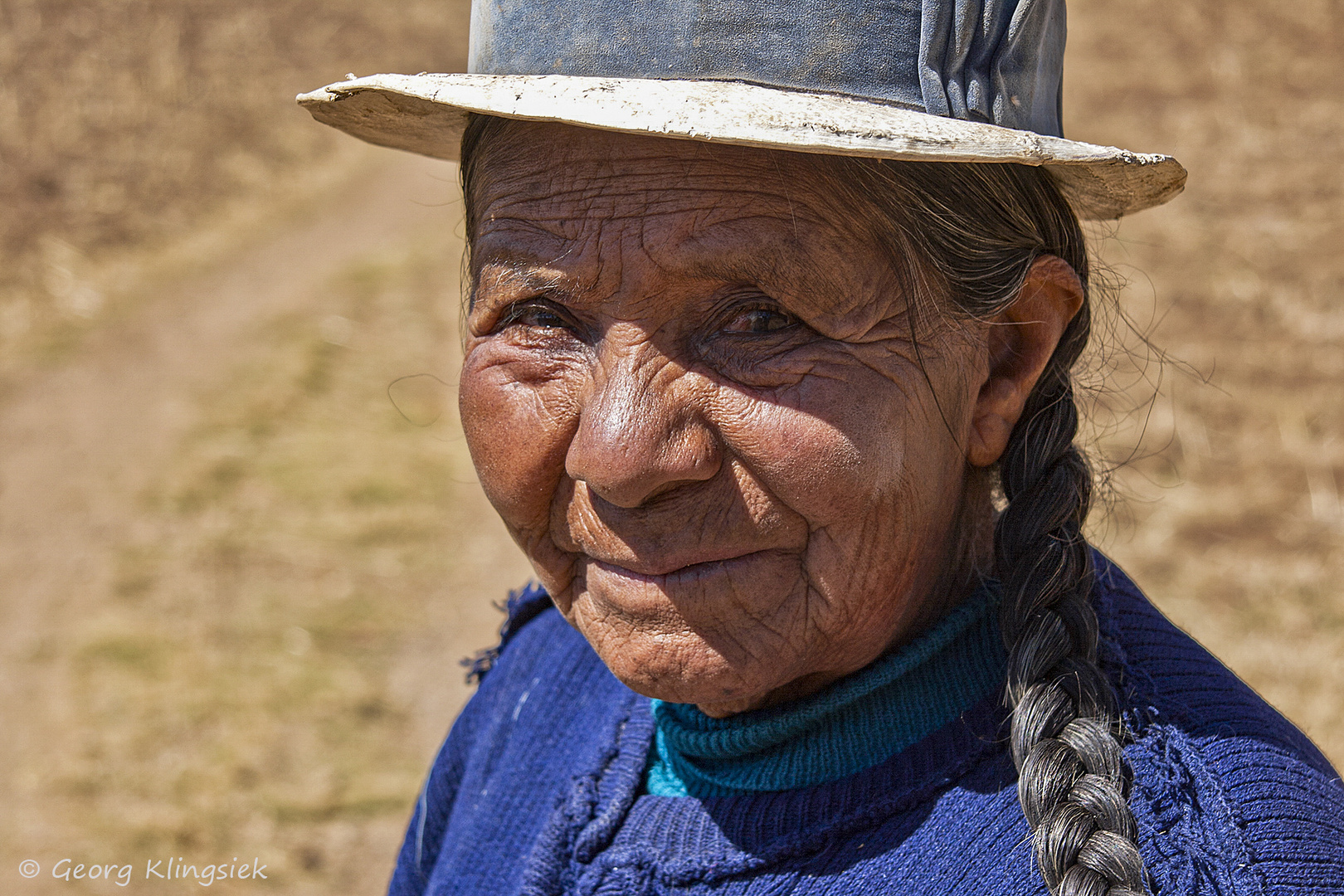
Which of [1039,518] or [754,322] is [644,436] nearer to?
[754,322]

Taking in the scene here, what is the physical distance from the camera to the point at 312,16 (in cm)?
1250

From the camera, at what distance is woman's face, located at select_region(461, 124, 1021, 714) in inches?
54.2

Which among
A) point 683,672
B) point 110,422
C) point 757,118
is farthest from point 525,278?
point 110,422

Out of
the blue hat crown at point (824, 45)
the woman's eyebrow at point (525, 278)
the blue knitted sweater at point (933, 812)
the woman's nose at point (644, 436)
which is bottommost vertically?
the blue knitted sweater at point (933, 812)

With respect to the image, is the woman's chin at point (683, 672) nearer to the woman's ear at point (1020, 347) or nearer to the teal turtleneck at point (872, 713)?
the teal turtleneck at point (872, 713)

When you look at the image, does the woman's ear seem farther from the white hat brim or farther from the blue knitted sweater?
the blue knitted sweater

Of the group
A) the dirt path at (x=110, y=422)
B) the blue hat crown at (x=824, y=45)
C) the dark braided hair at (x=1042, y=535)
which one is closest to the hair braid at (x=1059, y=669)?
the dark braided hair at (x=1042, y=535)

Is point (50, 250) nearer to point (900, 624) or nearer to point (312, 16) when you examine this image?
point (312, 16)

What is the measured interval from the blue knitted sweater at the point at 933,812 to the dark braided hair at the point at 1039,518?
0.07 metres

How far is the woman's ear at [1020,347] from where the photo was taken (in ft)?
4.99

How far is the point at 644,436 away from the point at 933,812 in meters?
0.60
